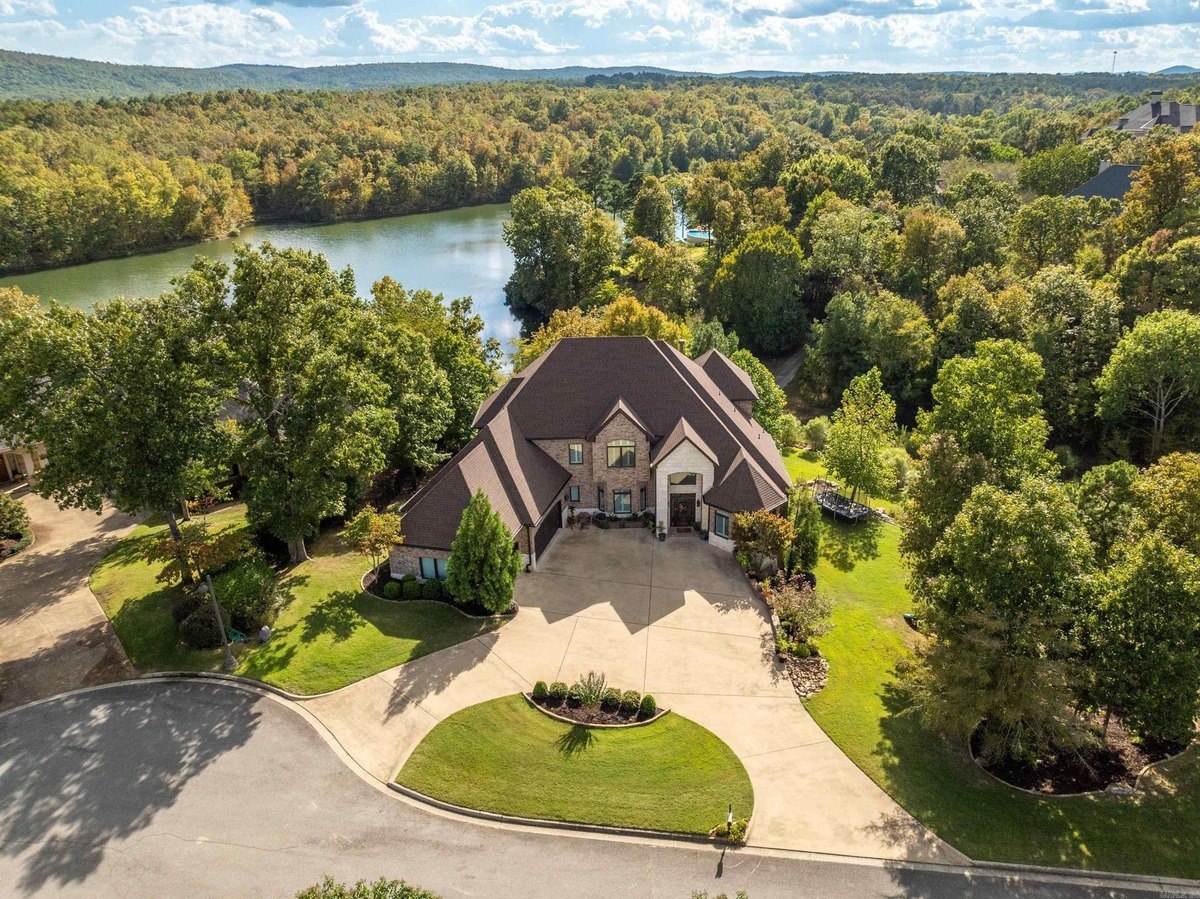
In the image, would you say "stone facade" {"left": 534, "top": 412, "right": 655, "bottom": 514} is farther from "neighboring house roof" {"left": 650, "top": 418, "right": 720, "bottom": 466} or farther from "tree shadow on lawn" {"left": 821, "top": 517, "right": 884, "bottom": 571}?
"tree shadow on lawn" {"left": 821, "top": 517, "right": 884, "bottom": 571}

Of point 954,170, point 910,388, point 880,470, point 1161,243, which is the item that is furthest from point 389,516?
point 954,170

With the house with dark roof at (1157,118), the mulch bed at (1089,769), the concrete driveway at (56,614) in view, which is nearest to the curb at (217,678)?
the concrete driveway at (56,614)

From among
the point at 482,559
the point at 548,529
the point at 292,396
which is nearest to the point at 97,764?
the point at 482,559

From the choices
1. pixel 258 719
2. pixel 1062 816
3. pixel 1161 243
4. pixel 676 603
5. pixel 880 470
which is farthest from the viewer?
pixel 1161 243

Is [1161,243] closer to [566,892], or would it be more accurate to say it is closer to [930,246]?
[930,246]

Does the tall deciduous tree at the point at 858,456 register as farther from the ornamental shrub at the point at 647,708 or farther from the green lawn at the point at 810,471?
the ornamental shrub at the point at 647,708

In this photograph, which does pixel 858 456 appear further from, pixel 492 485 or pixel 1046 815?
pixel 1046 815
